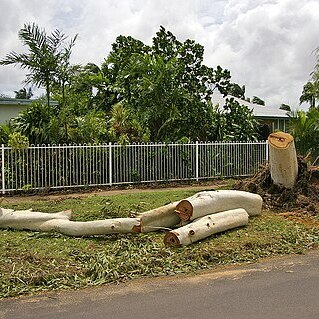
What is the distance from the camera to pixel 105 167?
52.7 feet

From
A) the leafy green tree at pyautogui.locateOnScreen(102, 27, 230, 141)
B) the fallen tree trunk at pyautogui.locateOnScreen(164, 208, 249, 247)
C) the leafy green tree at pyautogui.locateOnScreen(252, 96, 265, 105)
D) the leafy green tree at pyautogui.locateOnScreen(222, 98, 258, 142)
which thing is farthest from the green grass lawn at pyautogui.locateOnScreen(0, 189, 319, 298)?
the leafy green tree at pyautogui.locateOnScreen(252, 96, 265, 105)

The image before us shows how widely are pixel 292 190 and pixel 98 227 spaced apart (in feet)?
17.8

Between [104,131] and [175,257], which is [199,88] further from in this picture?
[175,257]

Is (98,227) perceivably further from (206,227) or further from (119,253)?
(206,227)

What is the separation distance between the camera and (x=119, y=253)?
719 centimetres

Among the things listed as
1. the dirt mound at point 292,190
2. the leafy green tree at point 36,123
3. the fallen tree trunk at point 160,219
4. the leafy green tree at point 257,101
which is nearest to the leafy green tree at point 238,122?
the leafy green tree at point 36,123

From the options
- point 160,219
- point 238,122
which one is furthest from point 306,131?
point 160,219

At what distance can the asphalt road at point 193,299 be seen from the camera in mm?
4902

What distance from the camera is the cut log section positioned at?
11.2 m

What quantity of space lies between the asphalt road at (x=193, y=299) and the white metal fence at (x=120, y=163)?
9.30m

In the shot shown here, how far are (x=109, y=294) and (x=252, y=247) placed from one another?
3.03 meters

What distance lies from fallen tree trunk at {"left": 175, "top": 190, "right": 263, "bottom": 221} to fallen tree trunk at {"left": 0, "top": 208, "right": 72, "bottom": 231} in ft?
7.28

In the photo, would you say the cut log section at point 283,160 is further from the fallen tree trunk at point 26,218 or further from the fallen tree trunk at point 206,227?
the fallen tree trunk at point 26,218

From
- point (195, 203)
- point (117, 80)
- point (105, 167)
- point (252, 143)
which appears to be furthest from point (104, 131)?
point (195, 203)
